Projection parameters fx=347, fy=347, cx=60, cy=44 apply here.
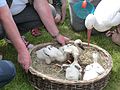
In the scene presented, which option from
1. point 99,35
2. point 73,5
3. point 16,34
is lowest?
point 99,35

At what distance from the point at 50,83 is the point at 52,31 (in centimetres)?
42

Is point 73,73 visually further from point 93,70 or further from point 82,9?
point 82,9

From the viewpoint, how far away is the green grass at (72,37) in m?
2.06

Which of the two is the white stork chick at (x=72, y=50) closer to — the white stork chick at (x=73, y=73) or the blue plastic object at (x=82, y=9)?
the white stork chick at (x=73, y=73)

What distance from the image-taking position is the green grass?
206 centimetres

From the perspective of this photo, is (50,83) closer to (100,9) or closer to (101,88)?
(101,88)

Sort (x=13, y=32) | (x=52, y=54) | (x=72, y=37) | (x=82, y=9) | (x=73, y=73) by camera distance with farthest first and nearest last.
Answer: (x=72, y=37) < (x=82, y=9) < (x=52, y=54) < (x=73, y=73) < (x=13, y=32)

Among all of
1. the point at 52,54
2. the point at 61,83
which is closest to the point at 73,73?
the point at 61,83

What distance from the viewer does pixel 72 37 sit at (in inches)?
103

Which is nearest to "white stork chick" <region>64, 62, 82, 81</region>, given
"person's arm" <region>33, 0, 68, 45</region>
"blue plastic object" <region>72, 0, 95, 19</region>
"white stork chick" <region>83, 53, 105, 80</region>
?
"white stork chick" <region>83, 53, 105, 80</region>

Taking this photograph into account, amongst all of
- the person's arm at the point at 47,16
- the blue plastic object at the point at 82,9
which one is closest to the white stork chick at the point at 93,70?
the person's arm at the point at 47,16

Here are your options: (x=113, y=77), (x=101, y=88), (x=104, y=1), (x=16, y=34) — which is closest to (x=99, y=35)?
(x=104, y=1)

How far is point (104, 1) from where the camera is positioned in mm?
2297

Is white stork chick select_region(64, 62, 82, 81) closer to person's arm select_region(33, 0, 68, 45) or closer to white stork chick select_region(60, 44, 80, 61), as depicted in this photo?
white stork chick select_region(60, 44, 80, 61)
